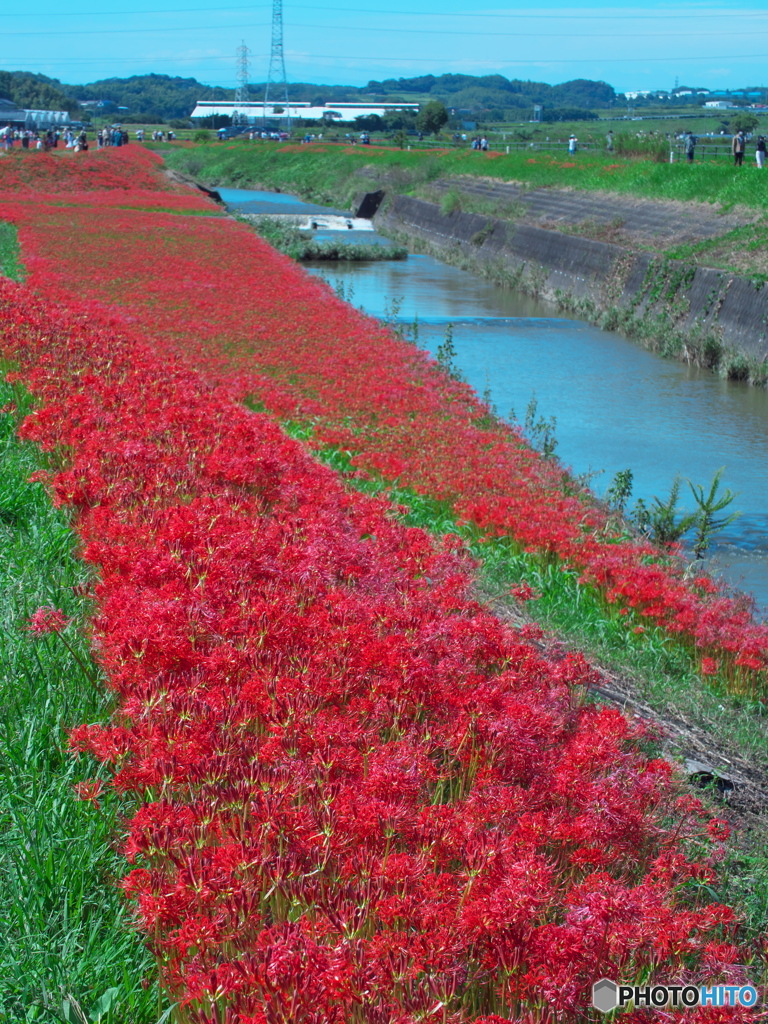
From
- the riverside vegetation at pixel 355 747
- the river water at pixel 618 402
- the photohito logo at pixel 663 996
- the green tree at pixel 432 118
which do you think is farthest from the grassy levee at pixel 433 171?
the photohito logo at pixel 663 996

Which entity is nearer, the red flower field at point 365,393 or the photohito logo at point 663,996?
the photohito logo at point 663,996

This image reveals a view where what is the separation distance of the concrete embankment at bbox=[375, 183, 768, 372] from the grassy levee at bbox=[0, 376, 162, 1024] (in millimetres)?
18043

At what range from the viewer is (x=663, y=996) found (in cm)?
269

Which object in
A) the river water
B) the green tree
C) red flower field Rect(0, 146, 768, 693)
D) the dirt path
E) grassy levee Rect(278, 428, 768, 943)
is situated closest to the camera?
grassy levee Rect(278, 428, 768, 943)

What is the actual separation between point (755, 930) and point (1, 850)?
2463mm

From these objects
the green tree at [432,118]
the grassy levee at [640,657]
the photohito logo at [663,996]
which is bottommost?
the grassy levee at [640,657]

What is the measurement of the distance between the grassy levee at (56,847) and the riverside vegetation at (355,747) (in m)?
0.12

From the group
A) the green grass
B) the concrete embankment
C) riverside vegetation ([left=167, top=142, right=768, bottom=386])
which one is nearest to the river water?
riverside vegetation ([left=167, top=142, right=768, bottom=386])

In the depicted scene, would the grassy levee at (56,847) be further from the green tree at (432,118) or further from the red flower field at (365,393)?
the green tree at (432,118)

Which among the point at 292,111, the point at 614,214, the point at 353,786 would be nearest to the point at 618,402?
the point at 353,786

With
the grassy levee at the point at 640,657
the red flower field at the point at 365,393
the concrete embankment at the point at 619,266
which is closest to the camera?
the grassy levee at the point at 640,657

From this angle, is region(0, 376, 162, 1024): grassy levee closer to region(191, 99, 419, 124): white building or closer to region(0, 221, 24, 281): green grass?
region(0, 221, 24, 281): green grass

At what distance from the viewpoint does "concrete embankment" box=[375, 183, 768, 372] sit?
2156 centimetres

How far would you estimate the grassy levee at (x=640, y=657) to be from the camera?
167 inches
